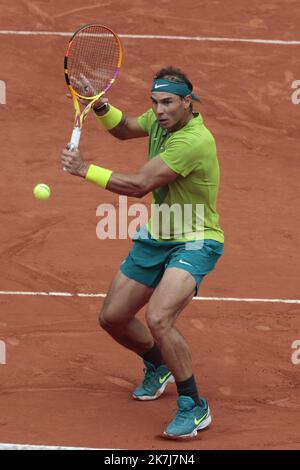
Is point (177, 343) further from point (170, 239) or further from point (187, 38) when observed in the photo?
point (187, 38)

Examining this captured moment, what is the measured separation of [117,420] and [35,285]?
287 centimetres

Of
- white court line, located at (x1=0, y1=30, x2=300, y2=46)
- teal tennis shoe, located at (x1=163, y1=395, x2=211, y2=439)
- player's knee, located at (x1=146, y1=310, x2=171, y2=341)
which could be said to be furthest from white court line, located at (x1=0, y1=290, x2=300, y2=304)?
white court line, located at (x1=0, y1=30, x2=300, y2=46)

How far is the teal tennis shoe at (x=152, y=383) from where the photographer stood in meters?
9.32

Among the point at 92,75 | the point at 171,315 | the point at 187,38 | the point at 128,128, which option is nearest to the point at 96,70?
the point at 92,75

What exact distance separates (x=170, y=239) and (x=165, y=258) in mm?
153

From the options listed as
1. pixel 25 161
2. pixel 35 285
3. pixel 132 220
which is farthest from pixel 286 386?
pixel 25 161

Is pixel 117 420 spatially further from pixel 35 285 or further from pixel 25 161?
pixel 25 161

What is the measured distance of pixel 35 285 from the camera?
1142 cm

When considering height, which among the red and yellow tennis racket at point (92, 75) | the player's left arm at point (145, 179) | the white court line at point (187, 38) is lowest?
the player's left arm at point (145, 179)

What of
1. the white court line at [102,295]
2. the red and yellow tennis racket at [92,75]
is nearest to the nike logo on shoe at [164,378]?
the white court line at [102,295]

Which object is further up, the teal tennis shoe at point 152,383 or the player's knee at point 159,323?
the player's knee at point 159,323

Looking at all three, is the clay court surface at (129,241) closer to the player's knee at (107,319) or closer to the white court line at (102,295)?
the white court line at (102,295)

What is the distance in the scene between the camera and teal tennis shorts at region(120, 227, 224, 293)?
8.59 m

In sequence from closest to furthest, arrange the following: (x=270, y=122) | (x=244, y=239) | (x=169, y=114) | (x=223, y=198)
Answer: (x=169, y=114)
(x=244, y=239)
(x=223, y=198)
(x=270, y=122)
